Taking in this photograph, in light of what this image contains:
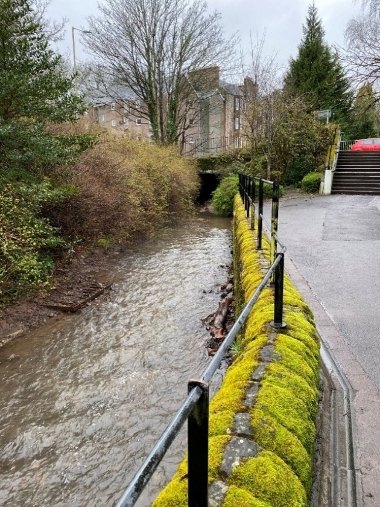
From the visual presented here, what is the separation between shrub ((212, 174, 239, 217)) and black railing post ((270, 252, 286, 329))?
1439 cm

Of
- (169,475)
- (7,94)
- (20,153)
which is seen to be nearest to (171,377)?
(169,475)

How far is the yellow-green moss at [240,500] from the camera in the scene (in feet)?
4.89

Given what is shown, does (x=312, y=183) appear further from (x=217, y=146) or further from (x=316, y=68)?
(x=217, y=146)

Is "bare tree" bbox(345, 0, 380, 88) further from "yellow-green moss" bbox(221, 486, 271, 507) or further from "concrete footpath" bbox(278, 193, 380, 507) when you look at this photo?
"yellow-green moss" bbox(221, 486, 271, 507)

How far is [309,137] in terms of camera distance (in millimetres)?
18953

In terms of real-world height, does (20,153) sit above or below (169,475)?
above

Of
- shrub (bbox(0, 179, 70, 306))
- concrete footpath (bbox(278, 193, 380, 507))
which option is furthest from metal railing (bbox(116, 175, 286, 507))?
shrub (bbox(0, 179, 70, 306))

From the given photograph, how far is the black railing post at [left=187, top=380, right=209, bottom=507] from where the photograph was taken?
1.11 meters

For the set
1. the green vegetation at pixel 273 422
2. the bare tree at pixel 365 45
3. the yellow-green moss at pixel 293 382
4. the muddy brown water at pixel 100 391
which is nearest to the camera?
the green vegetation at pixel 273 422

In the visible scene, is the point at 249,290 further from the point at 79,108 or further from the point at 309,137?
the point at 309,137

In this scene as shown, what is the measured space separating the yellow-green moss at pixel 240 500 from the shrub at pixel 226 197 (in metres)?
16.1

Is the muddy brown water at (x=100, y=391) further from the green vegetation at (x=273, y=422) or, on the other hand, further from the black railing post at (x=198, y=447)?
the black railing post at (x=198, y=447)

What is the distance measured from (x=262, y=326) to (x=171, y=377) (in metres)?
2.13

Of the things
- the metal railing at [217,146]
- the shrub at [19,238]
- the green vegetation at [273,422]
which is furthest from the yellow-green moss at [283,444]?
the metal railing at [217,146]
